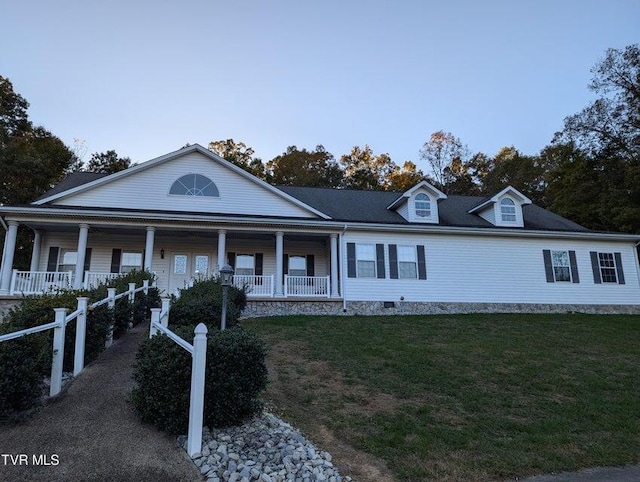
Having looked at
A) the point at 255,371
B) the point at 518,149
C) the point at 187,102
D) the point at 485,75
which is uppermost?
the point at 518,149

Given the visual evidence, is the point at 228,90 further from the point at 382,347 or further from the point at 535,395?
the point at 535,395

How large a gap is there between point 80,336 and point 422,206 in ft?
44.7

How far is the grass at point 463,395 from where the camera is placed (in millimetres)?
4223

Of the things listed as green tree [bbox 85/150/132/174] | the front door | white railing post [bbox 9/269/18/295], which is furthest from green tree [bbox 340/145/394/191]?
white railing post [bbox 9/269/18/295]

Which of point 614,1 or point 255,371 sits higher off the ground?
point 614,1

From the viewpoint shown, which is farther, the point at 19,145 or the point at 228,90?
the point at 19,145

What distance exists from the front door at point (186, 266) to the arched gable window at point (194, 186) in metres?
2.64

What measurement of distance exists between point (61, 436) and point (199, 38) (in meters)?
12.0

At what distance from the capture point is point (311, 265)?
17.3m

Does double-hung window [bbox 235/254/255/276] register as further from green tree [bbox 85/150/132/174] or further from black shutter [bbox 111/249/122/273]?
green tree [bbox 85/150/132/174]

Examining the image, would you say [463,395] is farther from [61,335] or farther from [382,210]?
[382,210]

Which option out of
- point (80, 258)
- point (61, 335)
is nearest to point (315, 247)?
point (80, 258)

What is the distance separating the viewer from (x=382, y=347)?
8891 millimetres

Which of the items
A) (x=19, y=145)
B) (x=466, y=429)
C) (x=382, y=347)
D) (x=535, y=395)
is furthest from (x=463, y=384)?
(x=19, y=145)
